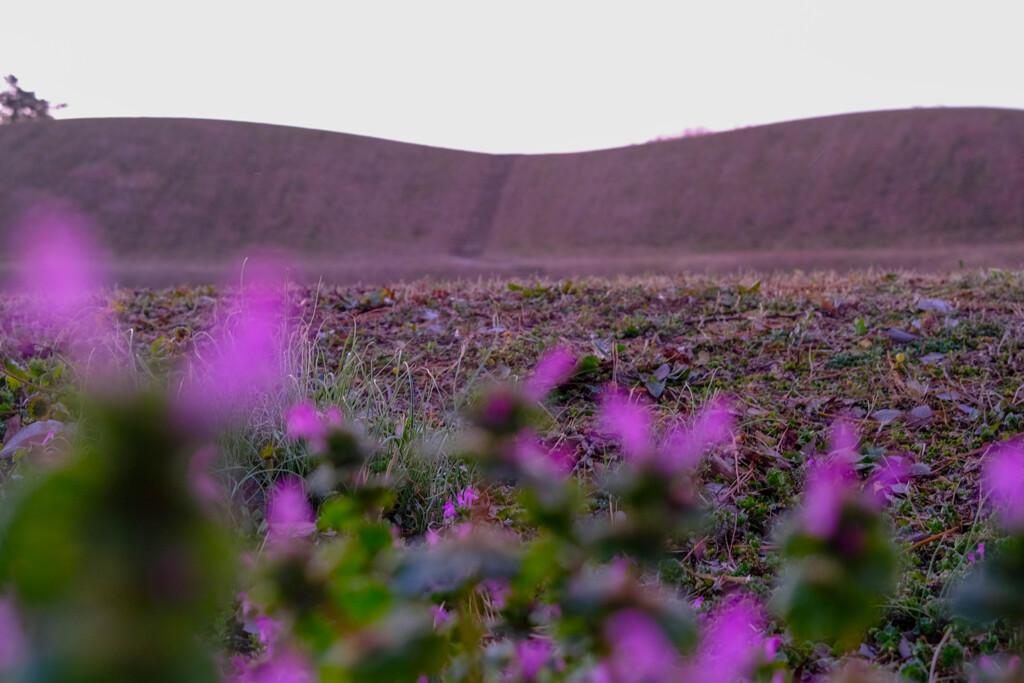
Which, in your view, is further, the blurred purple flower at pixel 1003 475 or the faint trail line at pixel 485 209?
the faint trail line at pixel 485 209

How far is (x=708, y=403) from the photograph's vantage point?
2.77 metres

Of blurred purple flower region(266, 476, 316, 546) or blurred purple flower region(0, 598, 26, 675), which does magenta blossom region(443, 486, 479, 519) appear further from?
blurred purple flower region(0, 598, 26, 675)

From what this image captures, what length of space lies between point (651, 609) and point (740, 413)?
7.80 feet

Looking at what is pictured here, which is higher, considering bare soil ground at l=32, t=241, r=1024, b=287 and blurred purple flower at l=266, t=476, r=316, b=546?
blurred purple flower at l=266, t=476, r=316, b=546

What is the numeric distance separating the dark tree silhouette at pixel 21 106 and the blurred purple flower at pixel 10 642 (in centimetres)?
4620

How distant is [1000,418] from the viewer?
2701 millimetres

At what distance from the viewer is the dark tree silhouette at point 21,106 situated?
38906 millimetres

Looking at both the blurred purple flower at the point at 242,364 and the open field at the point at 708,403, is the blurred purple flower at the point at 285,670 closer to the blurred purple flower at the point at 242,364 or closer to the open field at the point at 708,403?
the open field at the point at 708,403

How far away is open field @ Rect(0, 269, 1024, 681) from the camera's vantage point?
1763mm

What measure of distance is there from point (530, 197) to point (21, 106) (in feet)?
90.5

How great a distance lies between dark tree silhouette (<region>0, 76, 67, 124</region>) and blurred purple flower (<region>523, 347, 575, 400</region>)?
4424 centimetres

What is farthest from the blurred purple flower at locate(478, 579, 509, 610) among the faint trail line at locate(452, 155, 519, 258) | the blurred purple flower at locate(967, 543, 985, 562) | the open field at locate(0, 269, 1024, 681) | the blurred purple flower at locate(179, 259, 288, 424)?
the faint trail line at locate(452, 155, 519, 258)

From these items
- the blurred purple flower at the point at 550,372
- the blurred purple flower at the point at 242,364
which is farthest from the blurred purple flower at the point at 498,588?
the blurred purple flower at the point at 550,372

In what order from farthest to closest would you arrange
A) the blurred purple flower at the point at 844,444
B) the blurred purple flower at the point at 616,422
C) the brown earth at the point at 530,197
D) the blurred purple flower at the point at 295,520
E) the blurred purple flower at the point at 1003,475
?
the brown earth at the point at 530,197
the blurred purple flower at the point at 844,444
the blurred purple flower at the point at 616,422
the blurred purple flower at the point at 295,520
the blurred purple flower at the point at 1003,475
